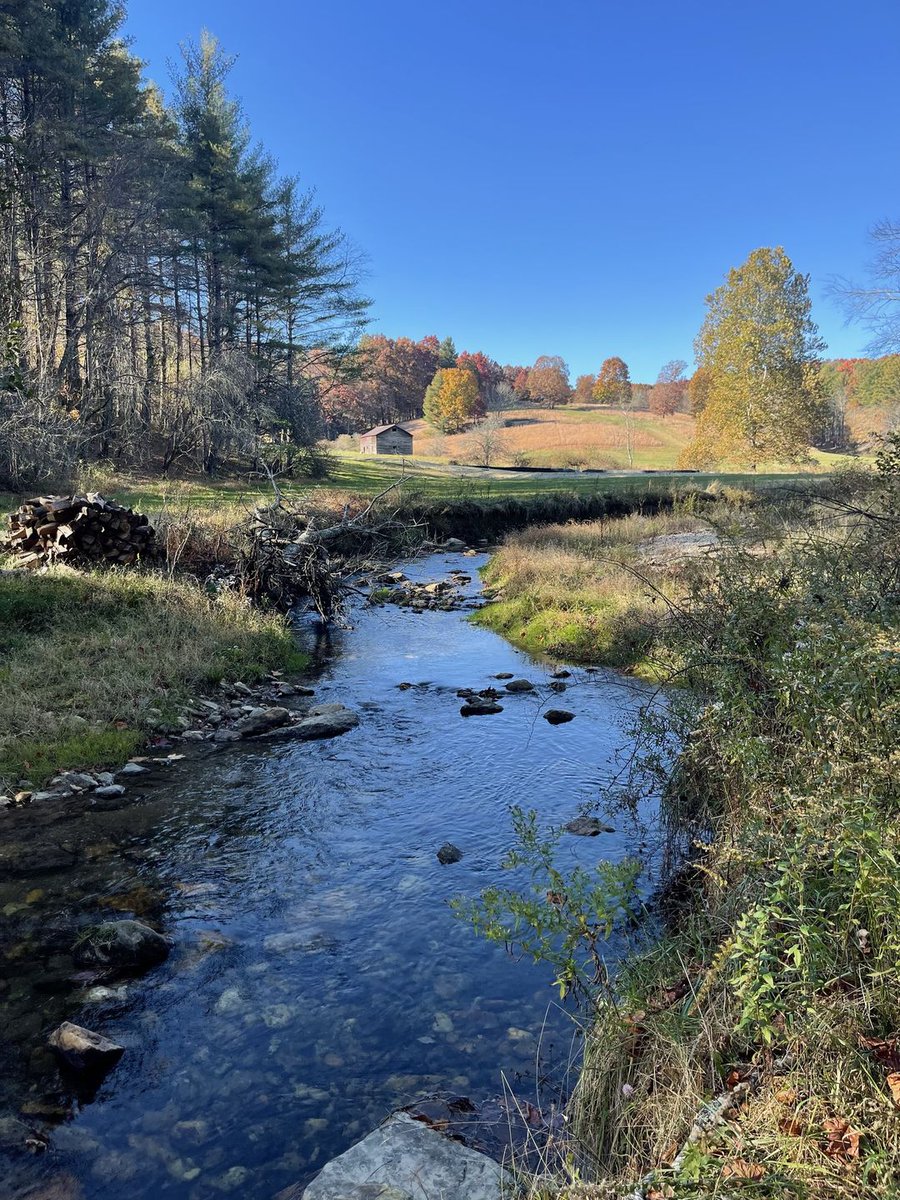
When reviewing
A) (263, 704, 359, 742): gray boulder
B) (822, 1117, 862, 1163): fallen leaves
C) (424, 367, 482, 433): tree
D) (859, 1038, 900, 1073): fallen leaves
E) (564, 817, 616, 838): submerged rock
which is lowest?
(564, 817, 616, 838): submerged rock

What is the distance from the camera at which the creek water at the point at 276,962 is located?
12.7ft

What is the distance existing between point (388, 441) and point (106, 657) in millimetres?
60802

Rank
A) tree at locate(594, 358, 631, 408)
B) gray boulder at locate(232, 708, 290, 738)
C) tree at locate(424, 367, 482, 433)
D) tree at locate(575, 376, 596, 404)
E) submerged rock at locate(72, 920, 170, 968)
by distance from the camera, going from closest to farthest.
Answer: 1. submerged rock at locate(72, 920, 170, 968)
2. gray boulder at locate(232, 708, 290, 738)
3. tree at locate(424, 367, 482, 433)
4. tree at locate(594, 358, 631, 408)
5. tree at locate(575, 376, 596, 404)

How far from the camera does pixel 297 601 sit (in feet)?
57.9

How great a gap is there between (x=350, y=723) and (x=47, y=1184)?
6.78 m

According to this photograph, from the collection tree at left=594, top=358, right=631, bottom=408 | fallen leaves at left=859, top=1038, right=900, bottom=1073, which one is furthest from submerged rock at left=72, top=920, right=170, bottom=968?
tree at left=594, top=358, right=631, bottom=408

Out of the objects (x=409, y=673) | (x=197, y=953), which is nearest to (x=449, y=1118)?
(x=197, y=953)

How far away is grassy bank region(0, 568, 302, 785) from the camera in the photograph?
28.3ft

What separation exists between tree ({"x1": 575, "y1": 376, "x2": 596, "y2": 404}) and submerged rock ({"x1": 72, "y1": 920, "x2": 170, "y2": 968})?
121 m

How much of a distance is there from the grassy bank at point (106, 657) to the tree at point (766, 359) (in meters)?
35.9

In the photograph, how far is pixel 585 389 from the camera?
401 feet

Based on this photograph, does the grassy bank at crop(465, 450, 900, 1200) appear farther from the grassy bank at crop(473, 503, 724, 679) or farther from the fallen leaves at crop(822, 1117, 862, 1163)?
the grassy bank at crop(473, 503, 724, 679)

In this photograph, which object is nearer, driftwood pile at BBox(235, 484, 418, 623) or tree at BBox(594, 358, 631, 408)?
driftwood pile at BBox(235, 484, 418, 623)

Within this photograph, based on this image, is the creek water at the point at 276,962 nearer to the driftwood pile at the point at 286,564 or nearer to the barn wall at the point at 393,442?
the driftwood pile at the point at 286,564
